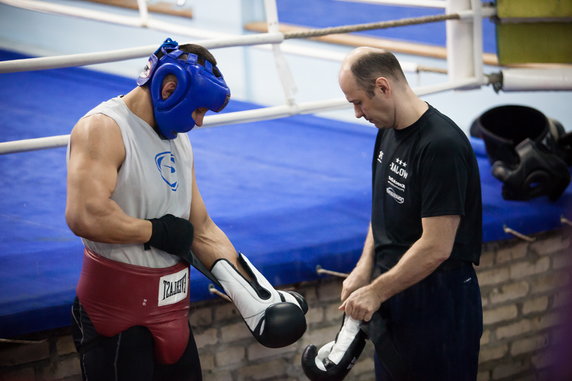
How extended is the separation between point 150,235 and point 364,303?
66 centimetres

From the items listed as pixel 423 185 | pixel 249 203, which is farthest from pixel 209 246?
pixel 249 203

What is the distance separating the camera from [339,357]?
2.51m

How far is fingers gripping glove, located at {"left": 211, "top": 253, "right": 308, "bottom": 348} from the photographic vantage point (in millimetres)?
2330

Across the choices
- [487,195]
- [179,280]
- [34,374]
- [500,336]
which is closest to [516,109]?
[487,195]

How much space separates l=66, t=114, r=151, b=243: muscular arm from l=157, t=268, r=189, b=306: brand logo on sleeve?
0.23 meters

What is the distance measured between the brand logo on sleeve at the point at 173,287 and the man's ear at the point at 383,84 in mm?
771

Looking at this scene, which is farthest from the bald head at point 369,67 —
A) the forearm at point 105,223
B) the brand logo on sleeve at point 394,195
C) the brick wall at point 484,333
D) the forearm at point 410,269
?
the brick wall at point 484,333

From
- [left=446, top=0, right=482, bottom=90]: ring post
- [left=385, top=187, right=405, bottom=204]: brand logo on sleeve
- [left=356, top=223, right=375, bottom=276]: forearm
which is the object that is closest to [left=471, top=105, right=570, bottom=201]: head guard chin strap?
[left=446, top=0, right=482, bottom=90]: ring post

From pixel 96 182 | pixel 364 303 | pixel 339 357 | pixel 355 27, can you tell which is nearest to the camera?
pixel 96 182

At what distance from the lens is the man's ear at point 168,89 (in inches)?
85.3

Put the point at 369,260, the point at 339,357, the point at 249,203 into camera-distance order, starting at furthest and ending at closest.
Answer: the point at 249,203, the point at 369,260, the point at 339,357

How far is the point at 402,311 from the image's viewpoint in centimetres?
251

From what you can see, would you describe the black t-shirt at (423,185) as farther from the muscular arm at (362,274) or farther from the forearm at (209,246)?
the forearm at (209,246)

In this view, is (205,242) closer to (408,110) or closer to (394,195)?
(394,195)
